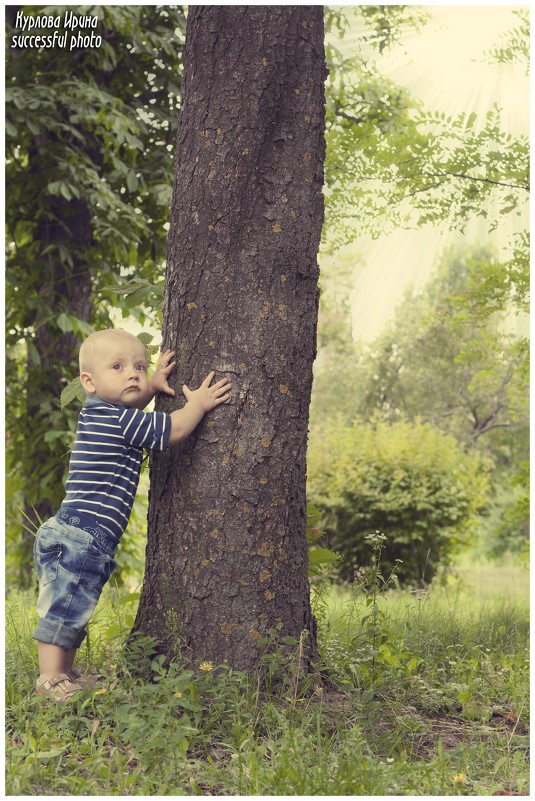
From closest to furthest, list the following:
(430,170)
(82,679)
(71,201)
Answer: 1. (82,679)
2. (430,170)
3. (71,201)

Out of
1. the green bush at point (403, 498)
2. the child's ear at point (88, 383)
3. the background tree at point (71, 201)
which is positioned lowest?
the green bush at point (403, 498)

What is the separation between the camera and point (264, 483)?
124 inches

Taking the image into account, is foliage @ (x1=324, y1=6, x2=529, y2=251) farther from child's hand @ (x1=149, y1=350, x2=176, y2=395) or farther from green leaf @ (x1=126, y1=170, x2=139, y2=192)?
child's hand @ (x1=149, y1=350, x2=176, y2=395)

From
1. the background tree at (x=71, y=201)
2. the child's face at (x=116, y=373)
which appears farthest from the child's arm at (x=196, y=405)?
the background tree at (x=71, y=201)

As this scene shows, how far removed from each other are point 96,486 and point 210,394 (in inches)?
24.1

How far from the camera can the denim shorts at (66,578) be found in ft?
10.5

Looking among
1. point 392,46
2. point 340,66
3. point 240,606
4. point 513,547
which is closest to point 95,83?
point 340,66

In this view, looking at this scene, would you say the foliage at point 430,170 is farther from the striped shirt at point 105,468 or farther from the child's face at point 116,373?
the striped shirt at point 105,468

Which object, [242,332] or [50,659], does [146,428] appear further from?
[50,659]

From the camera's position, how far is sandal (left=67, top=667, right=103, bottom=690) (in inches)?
125

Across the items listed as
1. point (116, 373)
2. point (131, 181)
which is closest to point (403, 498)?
point (131, 181)

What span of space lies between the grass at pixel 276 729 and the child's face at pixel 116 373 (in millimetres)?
1013

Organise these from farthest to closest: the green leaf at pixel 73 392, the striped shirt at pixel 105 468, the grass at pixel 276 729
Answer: the green leaf at pixel 73 392
the striped shirt at pixel 105 468
the grass at pixel 276 729

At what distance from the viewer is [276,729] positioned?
282 cm
